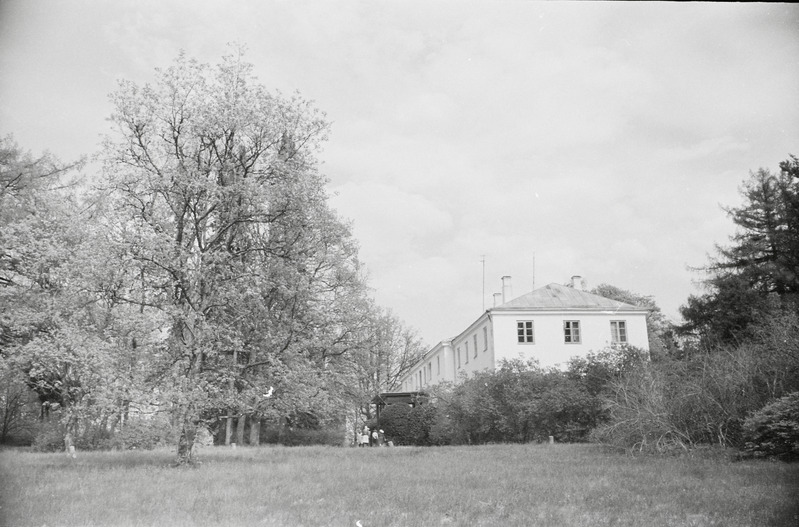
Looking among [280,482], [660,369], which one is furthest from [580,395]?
[280,482]

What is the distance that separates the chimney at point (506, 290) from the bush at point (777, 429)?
Result: 32712 mm

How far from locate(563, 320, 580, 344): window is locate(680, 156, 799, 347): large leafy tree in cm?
583

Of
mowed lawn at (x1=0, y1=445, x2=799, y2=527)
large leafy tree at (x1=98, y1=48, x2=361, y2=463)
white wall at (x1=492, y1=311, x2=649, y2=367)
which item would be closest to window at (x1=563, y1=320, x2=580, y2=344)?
white wall at (x1=492, y1=311, x2=649, y2=367)

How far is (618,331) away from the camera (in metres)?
39.1

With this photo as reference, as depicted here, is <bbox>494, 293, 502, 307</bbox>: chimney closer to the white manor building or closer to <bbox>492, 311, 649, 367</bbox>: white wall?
the white manor building

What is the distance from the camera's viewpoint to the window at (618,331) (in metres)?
38.9

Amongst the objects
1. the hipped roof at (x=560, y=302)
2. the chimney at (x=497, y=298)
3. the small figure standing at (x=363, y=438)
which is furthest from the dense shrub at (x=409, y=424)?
the chimney at (x=497, y=298)

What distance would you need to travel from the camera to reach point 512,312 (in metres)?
38.2

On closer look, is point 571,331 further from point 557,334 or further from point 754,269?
point 754,269

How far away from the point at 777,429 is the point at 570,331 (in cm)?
2772

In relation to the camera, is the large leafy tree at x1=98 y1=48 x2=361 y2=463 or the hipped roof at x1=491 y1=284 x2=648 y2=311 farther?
the hipped roof at x1=491 y1=284 x2=648 y2=311

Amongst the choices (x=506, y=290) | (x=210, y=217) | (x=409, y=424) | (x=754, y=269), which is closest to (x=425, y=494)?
(x=210, y=217)

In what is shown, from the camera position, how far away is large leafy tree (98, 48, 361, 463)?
49.6 feet

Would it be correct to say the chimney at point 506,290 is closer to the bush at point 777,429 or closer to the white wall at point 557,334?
the white wall at point 557,334
